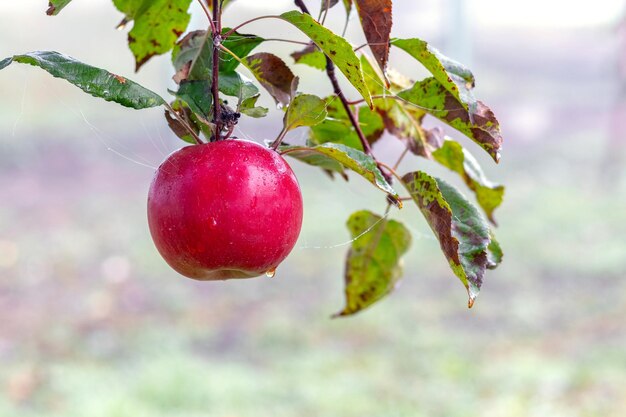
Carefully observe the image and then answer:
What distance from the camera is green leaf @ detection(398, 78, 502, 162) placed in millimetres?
545

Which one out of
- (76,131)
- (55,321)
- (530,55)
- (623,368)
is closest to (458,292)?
(623,368)

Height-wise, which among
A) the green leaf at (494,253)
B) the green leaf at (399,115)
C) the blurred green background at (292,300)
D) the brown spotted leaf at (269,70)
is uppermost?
the brown spotted leaf at (269,70)

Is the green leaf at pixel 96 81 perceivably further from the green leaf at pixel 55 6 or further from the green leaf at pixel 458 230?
the green leaf at pixel 458 230

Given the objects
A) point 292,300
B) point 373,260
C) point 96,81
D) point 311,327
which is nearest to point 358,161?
point 96,81

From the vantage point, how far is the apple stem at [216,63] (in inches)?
19.5

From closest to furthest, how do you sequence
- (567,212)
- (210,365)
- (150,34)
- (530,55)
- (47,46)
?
(150,34) → (210,365) → (567,212) → (47,46) → (530,55)

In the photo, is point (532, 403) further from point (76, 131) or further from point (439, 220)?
point (76, 131)

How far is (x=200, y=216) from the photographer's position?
1.66 feet

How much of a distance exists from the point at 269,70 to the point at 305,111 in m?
0.06

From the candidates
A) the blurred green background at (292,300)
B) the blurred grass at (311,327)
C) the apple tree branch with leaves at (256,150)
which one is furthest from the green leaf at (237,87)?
the blurred grass at (311,327)

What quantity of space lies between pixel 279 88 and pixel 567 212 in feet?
15.0

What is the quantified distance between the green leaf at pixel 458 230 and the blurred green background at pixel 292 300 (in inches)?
27.4

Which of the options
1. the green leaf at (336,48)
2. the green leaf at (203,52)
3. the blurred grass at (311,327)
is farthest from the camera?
the blurred grass at (311,327)

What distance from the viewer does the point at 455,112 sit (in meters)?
0.58
